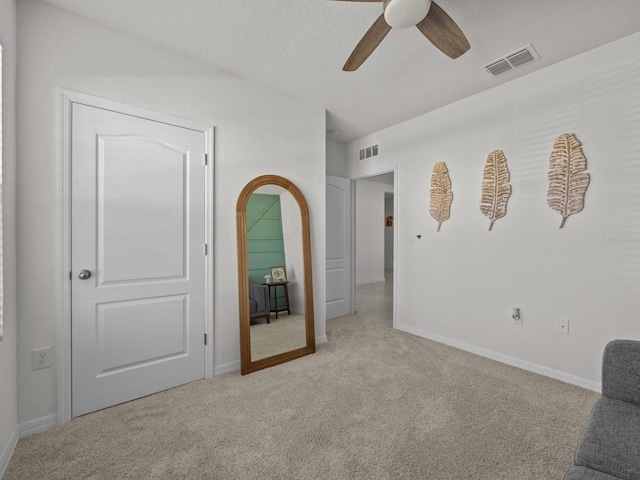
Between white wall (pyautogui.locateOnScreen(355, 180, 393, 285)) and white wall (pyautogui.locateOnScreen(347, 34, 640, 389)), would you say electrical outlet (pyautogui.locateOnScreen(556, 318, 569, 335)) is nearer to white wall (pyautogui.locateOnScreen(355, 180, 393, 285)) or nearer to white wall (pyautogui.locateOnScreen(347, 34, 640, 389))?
white wall (pyautogui.locateOnScreen(347, 34, 640, 389))

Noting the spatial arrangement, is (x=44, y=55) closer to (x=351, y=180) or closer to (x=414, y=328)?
(x=351, y=180)

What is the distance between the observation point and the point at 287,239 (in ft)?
9.85

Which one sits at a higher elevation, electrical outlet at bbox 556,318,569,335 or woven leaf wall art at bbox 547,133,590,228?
woven leaf wall art at bbox 547,133,590,228

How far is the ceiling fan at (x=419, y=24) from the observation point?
1528 millimetres

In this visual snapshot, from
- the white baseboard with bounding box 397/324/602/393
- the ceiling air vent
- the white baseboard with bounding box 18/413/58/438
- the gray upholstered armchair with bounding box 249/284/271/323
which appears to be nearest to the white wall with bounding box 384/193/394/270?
the white baseboard with bounding box 397/324/602/393

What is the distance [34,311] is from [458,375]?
306cm

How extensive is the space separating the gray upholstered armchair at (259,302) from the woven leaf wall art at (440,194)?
2030 millimetres

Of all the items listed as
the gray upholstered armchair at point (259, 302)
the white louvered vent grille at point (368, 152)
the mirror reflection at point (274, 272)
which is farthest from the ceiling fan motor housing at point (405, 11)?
the white louvered vent grille at point (368, 152)

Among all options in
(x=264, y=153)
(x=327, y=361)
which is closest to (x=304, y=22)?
(x=264, y=153)

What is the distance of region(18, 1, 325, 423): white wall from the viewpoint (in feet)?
5.98

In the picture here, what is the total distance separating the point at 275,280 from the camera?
9.62ft

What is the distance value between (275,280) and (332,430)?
1426 millimetres

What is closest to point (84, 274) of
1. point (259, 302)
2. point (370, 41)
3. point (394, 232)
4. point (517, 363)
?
point (259, 302)

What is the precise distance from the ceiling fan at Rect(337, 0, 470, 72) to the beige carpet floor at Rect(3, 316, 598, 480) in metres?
2.30
